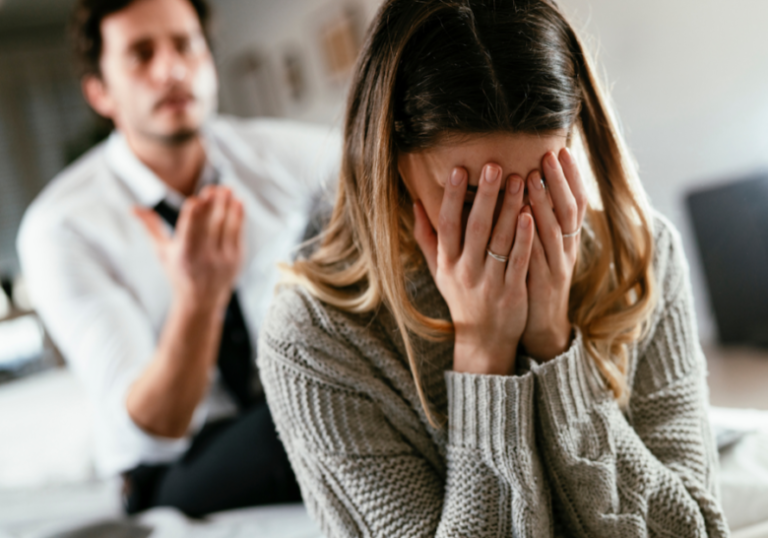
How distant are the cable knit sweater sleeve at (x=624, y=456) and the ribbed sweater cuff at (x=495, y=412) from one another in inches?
1.1

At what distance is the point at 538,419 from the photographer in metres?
0.69

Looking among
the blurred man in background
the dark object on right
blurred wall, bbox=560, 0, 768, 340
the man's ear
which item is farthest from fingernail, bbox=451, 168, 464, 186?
the dark object on right

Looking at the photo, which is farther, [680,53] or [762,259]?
[680,53]

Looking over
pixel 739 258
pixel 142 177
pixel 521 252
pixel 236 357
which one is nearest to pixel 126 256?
pixel 142 177

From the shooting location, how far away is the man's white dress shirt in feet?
4.05

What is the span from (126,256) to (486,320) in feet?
3.27

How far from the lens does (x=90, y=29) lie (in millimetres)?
1473

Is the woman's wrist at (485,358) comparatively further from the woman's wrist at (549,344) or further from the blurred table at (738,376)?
the blurred table at (738,376)

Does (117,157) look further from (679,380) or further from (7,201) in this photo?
(7,201)

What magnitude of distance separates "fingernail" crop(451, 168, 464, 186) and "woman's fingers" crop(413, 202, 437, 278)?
9 cm

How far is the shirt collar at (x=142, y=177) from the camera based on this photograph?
4.72 feet

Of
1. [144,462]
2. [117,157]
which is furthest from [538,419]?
[117,157]

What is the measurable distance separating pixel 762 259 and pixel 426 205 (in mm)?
1605

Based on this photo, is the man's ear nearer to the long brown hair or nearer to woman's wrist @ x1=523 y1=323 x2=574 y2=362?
the long brown hair
